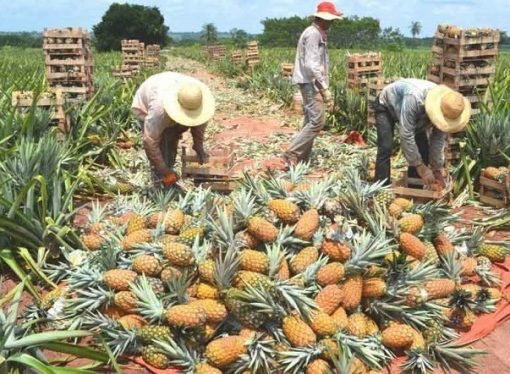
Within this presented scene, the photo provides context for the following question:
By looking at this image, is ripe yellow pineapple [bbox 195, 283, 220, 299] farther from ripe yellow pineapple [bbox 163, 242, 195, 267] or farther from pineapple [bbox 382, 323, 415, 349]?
pineapple [bbox 382, 323, 415, 349]

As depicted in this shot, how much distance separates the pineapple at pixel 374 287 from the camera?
3.46m

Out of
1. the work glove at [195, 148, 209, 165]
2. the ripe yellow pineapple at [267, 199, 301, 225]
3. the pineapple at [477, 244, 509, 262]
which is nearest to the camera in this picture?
the ripe yellow pineapple at [267, 199, 301, 225]

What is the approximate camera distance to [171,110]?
182 inches

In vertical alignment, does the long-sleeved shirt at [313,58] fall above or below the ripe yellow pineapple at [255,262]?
above

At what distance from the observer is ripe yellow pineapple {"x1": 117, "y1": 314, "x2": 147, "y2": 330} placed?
3309 mm

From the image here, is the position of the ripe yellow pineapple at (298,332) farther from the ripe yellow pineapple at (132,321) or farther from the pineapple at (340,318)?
the ripe yellow pineapple at (132,321)

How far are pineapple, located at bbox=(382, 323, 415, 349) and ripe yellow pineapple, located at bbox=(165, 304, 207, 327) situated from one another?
1.09 m

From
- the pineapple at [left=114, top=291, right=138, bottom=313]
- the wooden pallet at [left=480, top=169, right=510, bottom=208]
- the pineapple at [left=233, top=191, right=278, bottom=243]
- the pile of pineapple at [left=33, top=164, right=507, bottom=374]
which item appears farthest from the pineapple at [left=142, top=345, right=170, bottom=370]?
the wooden pallet at [left=480, top=169, right=510, bottom=208]

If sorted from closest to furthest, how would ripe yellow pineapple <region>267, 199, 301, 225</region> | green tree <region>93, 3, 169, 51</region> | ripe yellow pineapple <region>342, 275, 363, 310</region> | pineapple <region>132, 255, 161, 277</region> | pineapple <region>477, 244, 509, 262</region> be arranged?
1. ripe yellow pineapple <region>342, 275, 363, 310</region>
2. pineapple <region>132, 255, 161, 277</region>
3. ripe yellow pineapple <region>267, 199, 301, 225</region>
4. pineapple <region>477, 244, 509, 262</region>
5. green tree <region>93, 3, 169, 51</region>

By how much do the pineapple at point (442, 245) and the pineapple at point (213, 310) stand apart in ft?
5.59

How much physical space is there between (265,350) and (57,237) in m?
1.85

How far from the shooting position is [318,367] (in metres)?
3.05

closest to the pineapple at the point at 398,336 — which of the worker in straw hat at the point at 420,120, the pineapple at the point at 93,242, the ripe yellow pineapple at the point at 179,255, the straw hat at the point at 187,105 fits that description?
the ripe yellow pineapple at the point at 179,255

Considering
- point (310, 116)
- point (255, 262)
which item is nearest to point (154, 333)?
point (255, 262)
